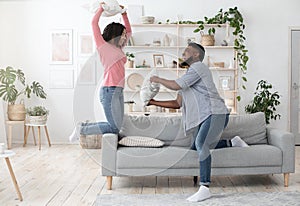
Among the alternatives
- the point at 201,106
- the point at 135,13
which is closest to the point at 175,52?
the point at 135,13

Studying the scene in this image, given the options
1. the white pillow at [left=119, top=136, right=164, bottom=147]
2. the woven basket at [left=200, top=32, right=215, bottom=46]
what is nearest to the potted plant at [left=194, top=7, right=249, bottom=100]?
the woven basket at [left=200, top=32, right=215, bottom=46]

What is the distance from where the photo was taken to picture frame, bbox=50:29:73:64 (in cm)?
764

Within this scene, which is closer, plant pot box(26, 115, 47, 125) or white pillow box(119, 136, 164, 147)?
white pillow box(119, 136, 164, 147)

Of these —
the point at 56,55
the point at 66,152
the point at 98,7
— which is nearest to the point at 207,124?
the point at 98,7

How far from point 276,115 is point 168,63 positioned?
5.98ft

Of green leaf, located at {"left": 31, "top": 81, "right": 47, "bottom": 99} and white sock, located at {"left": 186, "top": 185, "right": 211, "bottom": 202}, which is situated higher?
green leaf, located at {"left": 31, "top": 81, "right": 47, "bottom": 99}

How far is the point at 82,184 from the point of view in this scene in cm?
469

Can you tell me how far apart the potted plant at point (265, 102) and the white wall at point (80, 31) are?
11 centimetres

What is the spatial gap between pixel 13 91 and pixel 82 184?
3.00 meters

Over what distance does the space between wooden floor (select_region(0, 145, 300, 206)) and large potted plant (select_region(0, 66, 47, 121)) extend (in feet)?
4.99

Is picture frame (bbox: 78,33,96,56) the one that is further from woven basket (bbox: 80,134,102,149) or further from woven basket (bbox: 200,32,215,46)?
woven basket (bbox: 200,32,215,46)

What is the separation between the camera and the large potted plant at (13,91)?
7129 mm

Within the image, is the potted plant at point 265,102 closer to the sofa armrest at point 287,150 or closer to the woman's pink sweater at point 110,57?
the sofa armrest at point 287,150

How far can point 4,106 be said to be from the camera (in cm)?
754
